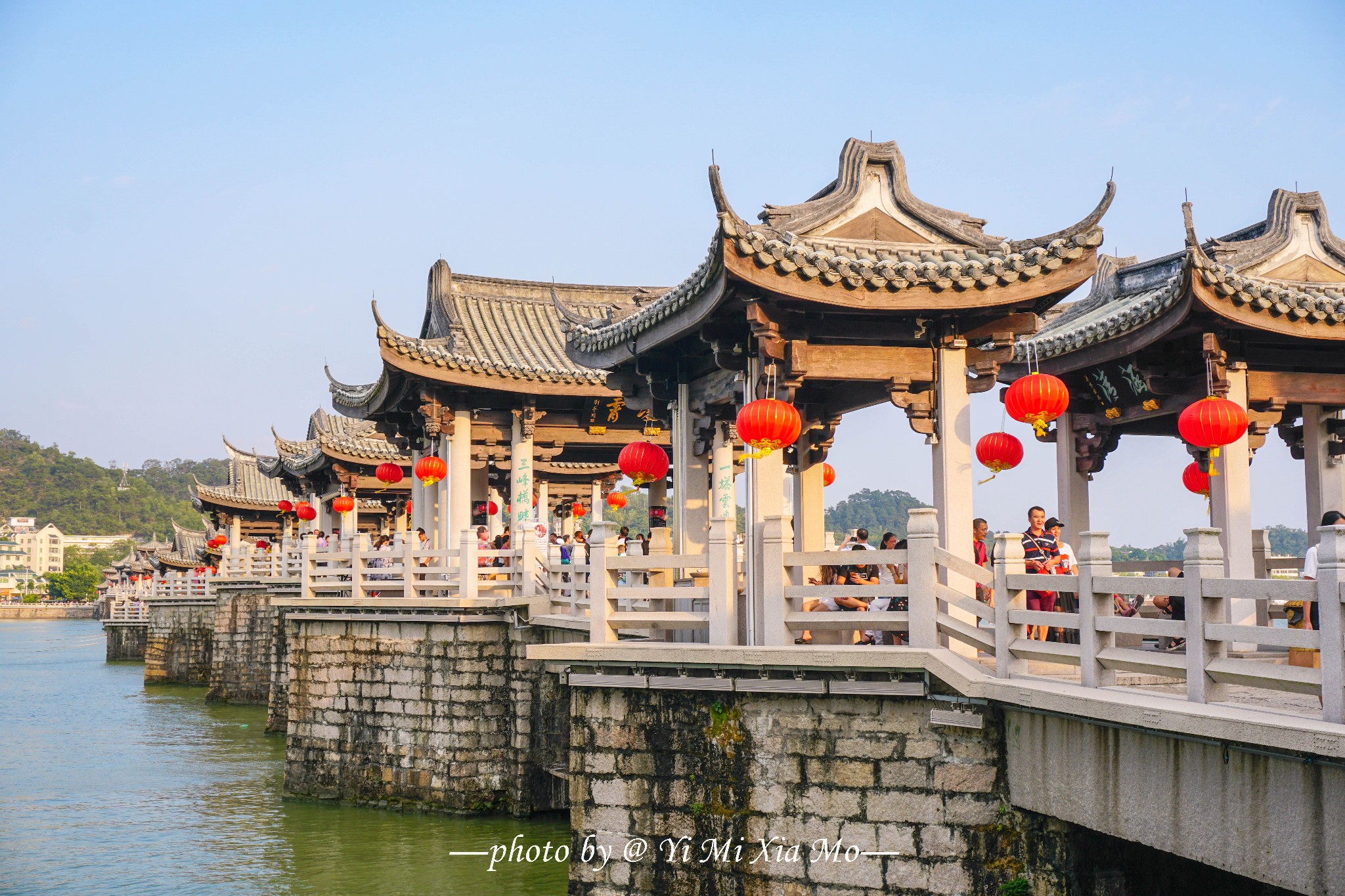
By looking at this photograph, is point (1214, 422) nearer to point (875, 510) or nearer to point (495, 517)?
point (495, 517)

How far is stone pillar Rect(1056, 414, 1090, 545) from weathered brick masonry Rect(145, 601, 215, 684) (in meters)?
30.8

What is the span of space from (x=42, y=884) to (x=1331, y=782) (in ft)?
45.1

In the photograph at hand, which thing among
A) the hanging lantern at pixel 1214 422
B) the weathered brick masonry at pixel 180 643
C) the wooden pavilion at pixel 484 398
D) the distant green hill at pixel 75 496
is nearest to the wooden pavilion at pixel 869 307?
the hanging lantern at pixel 1214 422

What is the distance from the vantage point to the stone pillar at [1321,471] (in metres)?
12.3

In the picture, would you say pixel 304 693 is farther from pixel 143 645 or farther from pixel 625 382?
pixel 143 645

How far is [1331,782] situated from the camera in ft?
17.1

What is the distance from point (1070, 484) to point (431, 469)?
8929 mm

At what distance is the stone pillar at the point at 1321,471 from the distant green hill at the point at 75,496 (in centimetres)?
13986

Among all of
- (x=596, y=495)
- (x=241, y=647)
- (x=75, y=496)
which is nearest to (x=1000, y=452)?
(x=596, y=495)

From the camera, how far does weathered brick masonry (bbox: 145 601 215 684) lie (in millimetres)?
38750

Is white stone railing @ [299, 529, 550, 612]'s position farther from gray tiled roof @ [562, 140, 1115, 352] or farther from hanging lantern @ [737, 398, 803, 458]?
hanging lantern @ [737, 398, 803, 458]

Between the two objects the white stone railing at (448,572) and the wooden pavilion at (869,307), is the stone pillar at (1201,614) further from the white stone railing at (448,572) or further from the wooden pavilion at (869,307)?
the white stone railing at (448,572)

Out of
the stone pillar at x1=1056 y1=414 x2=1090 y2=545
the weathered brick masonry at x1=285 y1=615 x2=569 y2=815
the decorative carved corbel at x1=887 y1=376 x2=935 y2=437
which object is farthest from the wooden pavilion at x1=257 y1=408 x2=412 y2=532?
the decorative carved corbel at x1=887 y1=376 x2=935 y2=437

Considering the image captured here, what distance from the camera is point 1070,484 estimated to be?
1341 cm
